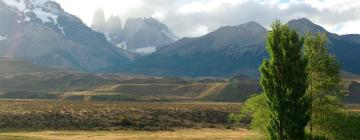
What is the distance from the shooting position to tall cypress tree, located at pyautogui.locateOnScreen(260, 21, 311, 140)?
53.6 metres

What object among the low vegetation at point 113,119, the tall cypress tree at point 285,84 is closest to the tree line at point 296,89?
the tall cypress tree at point 285,84

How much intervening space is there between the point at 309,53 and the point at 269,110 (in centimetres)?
969

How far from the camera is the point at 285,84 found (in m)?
54.8

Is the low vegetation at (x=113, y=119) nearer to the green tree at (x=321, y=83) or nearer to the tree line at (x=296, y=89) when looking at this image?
the tree line at (x=296, y=89)

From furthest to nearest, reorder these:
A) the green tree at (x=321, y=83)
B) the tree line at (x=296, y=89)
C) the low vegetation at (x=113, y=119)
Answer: the low vegetation at (x=113, y=119) < the green tree at (x=321, y=83) < the tree line at (x=296, y=89)

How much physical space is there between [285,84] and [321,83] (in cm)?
828

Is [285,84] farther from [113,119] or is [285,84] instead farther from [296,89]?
[113,119]

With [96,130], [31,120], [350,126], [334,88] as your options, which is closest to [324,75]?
[334,88]

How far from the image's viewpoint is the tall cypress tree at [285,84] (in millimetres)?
53625

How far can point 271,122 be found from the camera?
55.4 meters

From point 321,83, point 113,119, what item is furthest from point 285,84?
point 113,119

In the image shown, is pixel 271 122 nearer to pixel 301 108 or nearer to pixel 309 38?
pixel 301 108

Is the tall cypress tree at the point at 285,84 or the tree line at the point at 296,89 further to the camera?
the tree line at the point at 296,89

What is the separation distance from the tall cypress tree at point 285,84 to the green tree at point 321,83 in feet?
16.4
